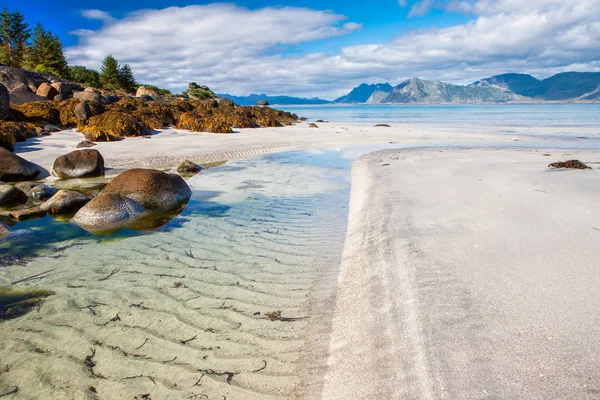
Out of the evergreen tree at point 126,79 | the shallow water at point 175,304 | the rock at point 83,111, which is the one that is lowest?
the shallow water at point 175,304

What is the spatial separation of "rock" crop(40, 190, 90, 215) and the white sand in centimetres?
526

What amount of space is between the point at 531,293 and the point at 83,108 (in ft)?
72.8

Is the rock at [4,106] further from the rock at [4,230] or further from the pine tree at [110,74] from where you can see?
the pine tree at [110,74]

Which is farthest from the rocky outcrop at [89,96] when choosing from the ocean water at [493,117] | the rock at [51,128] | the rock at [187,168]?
the ocean water at [493,117]

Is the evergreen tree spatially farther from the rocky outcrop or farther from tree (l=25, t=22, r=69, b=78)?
the rocky outcrop

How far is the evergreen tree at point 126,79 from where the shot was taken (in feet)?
153

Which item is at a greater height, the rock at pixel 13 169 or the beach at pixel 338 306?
the rock at pixel 13 169

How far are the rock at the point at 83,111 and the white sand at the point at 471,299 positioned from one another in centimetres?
1855

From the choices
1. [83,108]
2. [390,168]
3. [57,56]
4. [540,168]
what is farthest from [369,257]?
[57,56]

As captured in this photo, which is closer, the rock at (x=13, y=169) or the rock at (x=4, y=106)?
the rock at (x=13, y=169)

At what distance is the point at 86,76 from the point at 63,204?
50.6m

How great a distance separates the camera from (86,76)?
1874 inches

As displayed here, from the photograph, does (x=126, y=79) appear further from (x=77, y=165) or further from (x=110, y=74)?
(x=77, y=165)

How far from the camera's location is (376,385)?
2.37 m
